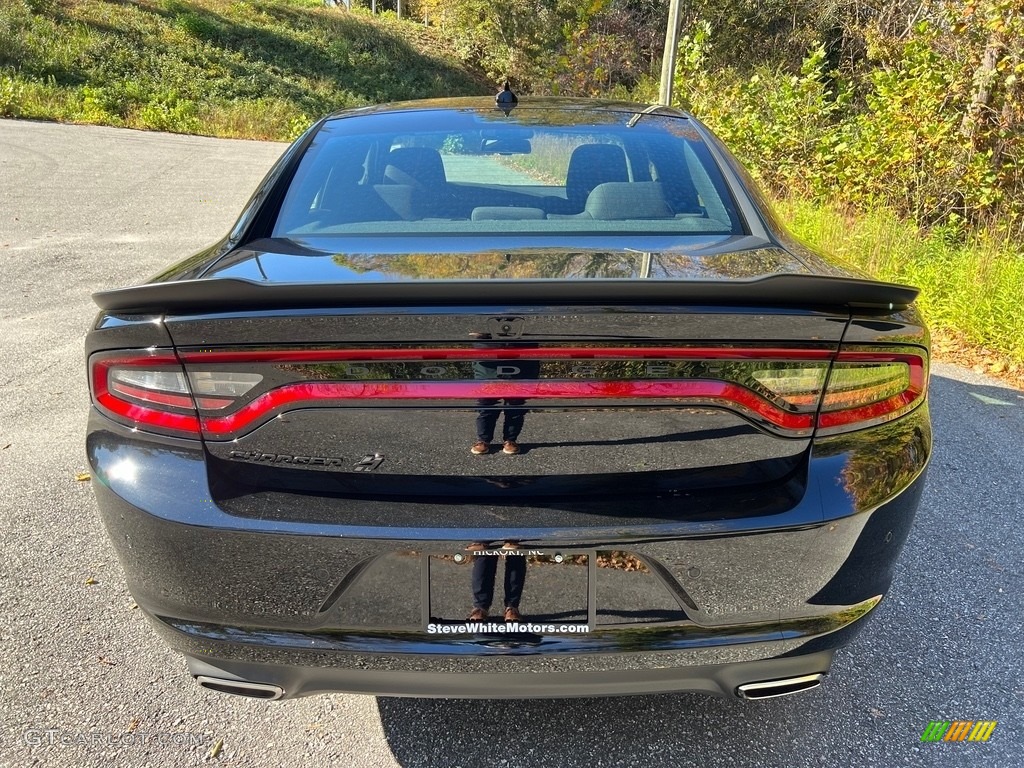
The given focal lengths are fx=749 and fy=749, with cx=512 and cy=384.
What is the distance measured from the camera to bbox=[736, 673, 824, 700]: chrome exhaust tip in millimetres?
1663

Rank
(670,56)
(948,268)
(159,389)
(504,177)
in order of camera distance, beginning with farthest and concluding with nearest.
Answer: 1. (670,56)
2. (948,268)
3. (504,177)
4. (159,389)

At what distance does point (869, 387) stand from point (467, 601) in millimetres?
→ 967

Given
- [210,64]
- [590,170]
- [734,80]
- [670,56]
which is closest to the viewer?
[590,170]

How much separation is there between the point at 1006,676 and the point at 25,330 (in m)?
5.83

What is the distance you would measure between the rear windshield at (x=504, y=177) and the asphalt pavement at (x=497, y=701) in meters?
1.37

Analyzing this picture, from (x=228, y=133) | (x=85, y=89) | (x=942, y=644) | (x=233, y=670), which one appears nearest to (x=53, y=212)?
(x=233, y=670)

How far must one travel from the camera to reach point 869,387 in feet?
5.28

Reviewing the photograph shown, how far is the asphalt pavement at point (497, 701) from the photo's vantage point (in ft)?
6.45

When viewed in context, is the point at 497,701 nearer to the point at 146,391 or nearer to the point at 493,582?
the point at 493,582

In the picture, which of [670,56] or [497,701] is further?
[670,56]

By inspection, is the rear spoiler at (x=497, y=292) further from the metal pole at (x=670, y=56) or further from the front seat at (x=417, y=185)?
the metal pole at (x=670, y=56)

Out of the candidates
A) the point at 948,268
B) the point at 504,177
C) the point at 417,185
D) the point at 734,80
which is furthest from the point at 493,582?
the point at 734,80

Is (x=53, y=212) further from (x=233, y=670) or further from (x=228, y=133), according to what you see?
(x=228, y=133)

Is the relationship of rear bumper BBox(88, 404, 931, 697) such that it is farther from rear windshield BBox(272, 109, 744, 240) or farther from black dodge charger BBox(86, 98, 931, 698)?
rear windshield BBox(272, 109, 744, 240)
